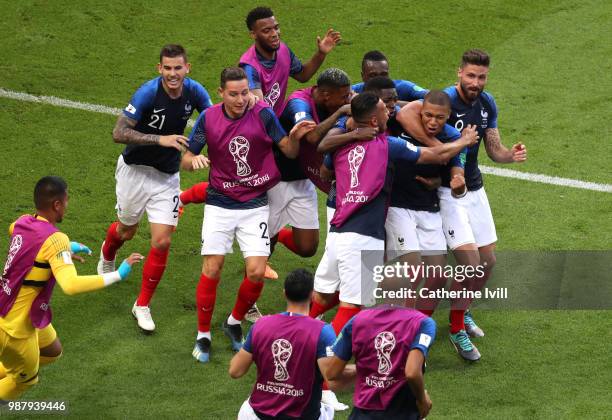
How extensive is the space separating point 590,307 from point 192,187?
395 centimetres

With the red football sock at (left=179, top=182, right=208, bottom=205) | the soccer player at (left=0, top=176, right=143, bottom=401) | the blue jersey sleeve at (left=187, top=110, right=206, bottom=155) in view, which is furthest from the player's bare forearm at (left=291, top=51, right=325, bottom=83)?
the soccer player at (left=0, top=176, right=143, bottom=401)

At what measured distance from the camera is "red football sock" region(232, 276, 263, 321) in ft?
32.0

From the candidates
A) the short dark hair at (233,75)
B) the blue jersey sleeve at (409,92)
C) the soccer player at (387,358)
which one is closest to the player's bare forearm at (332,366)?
the soccer player at (387,358)

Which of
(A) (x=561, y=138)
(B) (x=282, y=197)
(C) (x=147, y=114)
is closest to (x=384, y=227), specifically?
(B) (x=282, y=197)

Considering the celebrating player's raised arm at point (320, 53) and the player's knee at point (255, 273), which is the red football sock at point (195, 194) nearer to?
the celebrating player's raised arm at point (320, 53)

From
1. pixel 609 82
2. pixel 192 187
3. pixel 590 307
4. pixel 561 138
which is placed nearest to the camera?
pixel 590 307

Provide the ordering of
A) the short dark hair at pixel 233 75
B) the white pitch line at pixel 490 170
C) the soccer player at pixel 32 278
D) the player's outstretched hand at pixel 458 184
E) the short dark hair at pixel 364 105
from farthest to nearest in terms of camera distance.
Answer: the white pitch line at pixel 490 170
the short dark hair at pixel 233 75
the player's outstretched hand at pixel 458 184
the short dark hair at pixel 364 105
the soccer player at pixel 32 278

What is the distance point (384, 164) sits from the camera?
900 cm

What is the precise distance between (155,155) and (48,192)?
1900 millimetres

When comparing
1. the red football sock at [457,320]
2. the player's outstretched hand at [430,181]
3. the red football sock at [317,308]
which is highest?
the player's outstretched hand at [430,181]

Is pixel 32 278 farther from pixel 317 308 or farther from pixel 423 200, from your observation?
pixel 423 200

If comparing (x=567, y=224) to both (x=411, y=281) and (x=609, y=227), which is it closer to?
(x=609, y=227)

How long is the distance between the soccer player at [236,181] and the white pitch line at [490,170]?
3.80 m

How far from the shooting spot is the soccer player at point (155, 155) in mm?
9922
